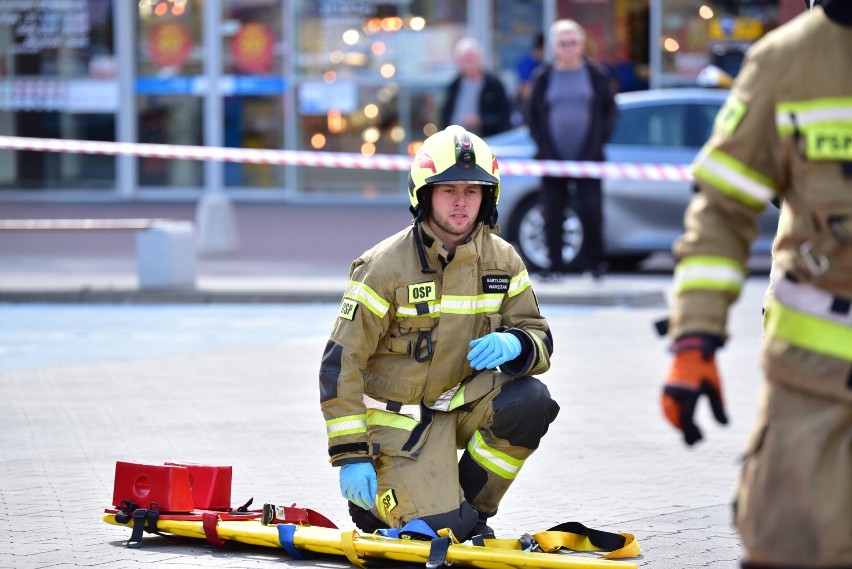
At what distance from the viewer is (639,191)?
14.3m

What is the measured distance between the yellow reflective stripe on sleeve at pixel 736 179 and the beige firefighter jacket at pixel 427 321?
2.04 m

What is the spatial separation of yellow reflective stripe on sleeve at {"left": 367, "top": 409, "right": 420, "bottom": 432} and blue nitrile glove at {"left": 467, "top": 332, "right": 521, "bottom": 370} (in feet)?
0.96

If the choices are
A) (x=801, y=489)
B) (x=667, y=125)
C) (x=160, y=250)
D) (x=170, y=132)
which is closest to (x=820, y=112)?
(x=801, y=489)

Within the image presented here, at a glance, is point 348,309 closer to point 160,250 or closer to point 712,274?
point 712,274

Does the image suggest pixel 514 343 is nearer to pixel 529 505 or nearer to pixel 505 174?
pixel 529 505

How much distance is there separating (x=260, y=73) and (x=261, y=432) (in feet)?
49.7

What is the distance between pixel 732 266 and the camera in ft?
10.6

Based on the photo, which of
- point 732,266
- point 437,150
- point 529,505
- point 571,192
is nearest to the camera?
point 732,266

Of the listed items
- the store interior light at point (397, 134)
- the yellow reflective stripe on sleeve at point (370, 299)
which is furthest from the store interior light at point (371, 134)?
the yellow reflective stripe on sleeve at point (370, 299)

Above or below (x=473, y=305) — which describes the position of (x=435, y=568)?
below

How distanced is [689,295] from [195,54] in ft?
65.1

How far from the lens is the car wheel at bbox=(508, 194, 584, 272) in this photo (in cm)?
1434

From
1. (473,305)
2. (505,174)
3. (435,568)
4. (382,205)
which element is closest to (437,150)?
(473,305)

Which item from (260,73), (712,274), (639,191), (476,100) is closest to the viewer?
(712,274)
